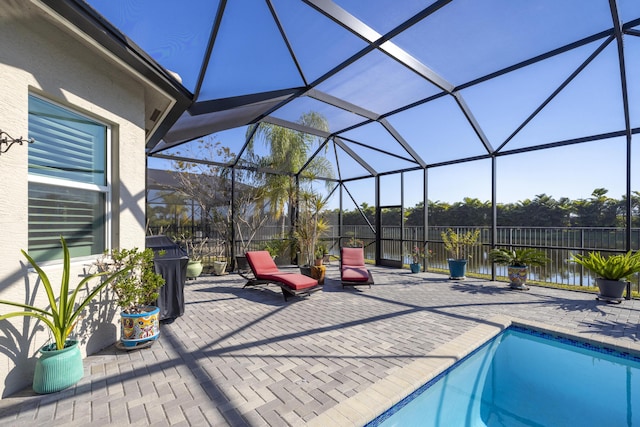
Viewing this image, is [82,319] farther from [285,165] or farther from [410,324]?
[285,165]

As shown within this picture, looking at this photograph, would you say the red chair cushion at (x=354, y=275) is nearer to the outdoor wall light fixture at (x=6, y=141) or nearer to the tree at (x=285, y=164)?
the tree at (x=285, y=164)

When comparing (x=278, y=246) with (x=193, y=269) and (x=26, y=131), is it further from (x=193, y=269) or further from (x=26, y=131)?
(x=26, y=131)

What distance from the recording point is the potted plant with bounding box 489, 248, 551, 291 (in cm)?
723

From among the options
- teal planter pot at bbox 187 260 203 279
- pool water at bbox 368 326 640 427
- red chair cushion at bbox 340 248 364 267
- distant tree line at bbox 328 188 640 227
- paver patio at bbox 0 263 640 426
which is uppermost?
distant tree line at bbox 328 188 640 227

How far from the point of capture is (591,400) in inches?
128

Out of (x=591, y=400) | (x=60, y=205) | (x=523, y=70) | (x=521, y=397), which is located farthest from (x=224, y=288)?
(x=523, y=70)

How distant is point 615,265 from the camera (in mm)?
5891

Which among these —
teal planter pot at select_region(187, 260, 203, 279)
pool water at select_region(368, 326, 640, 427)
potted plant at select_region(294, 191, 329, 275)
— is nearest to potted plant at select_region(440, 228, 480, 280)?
potted plant at select_region(294, 191, 329, 275)

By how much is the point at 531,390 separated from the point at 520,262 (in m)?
4.92

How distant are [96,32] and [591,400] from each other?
6.58 metres

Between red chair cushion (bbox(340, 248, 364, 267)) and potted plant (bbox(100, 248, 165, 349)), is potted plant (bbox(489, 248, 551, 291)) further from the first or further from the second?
potted plant (bbox(100, 248, 165, 349))

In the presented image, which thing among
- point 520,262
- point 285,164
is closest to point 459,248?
point 520,262

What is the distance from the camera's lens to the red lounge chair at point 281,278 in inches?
244

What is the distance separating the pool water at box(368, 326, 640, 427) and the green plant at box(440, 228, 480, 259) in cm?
478
